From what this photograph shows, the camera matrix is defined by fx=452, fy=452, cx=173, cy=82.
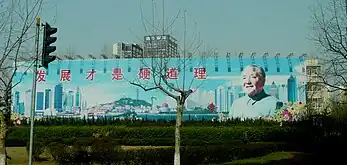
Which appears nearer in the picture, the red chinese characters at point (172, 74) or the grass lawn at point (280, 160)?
the grass lawn at point (280, 160)

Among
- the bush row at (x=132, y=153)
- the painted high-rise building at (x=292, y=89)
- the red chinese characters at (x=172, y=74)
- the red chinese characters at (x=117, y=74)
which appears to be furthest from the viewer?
the red chinese characters at (x=117, y=74)

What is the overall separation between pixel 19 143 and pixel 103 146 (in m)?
10.6

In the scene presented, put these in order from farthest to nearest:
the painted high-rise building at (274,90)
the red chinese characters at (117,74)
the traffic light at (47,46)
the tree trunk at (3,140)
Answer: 1. the red chinese characters at (117,74)
2. the painted high-rise building at (274,90)
3. the tree trunk at (3,140)
4. the traffic light at (47,46)

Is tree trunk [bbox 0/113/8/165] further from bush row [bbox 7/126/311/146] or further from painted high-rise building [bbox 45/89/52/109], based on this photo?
painted high-rise building [bbox 45/89/52/109]

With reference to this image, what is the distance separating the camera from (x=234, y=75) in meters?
35.9

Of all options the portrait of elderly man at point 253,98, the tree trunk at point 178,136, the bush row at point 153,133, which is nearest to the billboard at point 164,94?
the portrait of elderly man at point 253,98

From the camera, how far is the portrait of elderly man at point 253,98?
3509 cm

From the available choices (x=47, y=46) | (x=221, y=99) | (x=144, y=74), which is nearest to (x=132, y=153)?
(x=47, y=46)

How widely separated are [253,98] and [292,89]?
306 cm

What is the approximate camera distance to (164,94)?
120 feet

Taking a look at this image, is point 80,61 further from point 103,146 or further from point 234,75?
point 103,146

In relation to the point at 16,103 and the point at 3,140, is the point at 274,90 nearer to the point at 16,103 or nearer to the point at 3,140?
the point at 16,103

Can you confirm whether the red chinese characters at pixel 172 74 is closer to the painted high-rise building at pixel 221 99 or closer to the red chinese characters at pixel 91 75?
the painted high-rise building at pixel 221 99

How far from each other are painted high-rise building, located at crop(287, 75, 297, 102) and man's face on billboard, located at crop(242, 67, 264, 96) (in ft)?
6.87
